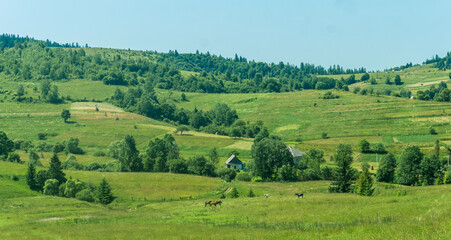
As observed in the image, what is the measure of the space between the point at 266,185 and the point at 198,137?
75.2m

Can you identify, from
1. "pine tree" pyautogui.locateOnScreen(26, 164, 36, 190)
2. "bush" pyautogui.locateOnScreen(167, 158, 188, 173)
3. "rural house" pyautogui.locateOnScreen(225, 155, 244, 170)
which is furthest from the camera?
"rural house" pyautogui.locateOnScreen(225, 155, 244, 170)

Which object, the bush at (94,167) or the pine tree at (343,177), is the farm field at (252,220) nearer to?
the pine tree at (343,177)

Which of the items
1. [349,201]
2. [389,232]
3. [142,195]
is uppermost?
[389,232]

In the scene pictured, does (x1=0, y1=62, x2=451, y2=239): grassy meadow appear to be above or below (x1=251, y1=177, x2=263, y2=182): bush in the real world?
above

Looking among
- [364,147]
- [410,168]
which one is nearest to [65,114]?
[364,147]

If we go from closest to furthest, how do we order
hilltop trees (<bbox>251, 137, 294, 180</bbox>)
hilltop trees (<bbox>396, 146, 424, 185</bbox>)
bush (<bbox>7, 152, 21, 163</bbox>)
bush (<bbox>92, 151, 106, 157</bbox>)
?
hilltop trees (<bbox>396, 146, 424, 185</bbox>)
hilltop trees (<bbox>251, 137, 294, 180</bbox>)
bush (<bbox>7, 152, 21, 163</bbox>)
bush (<bbox>92, 151, 106, 157</bbox>)

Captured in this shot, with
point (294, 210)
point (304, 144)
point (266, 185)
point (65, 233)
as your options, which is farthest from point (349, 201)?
point (304, 144)

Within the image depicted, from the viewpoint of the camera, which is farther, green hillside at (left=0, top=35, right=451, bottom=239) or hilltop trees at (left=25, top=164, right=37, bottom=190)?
hilltop trees at (left=25, top=164, right=37, bottom=190)

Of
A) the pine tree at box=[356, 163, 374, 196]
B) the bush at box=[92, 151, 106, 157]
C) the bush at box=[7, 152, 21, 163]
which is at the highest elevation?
the pine tree at box=[356, 163, 374, 196]

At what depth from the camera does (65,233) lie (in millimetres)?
41719

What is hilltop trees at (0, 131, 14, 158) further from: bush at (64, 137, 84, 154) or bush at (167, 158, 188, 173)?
bush at (167, 158, 188, 173)

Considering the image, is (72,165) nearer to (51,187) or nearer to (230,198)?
(51,187)

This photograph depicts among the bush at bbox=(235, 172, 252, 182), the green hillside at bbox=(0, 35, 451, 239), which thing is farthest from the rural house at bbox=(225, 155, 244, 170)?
the bush at bbox=(235, 172, 252, 182)

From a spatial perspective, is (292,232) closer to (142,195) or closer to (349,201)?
(349,201)
